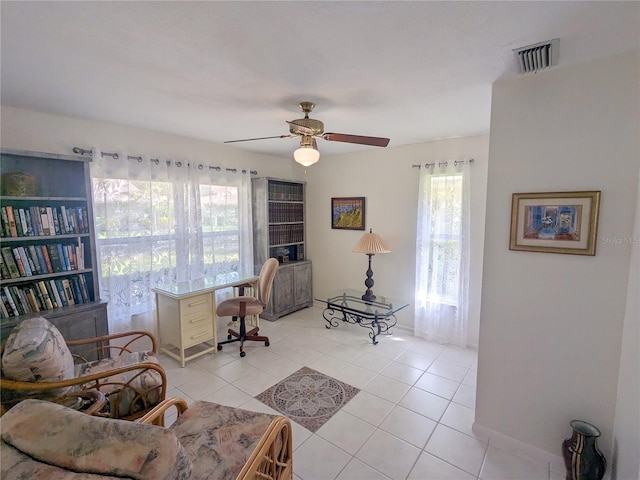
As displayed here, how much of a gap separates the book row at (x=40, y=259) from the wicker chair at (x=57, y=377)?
849mm

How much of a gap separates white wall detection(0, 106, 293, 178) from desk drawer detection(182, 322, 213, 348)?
6.36 feet

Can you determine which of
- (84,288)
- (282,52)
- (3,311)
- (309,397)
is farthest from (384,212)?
(3,311)

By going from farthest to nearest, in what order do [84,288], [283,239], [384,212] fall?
[283,239], [384,212], [84,288]

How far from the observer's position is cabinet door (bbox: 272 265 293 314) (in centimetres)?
419

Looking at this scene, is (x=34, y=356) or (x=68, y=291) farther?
(x=68, y=291)

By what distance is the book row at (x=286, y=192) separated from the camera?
4.26 metres

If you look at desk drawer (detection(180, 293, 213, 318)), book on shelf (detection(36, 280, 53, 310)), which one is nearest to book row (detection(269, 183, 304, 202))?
desk drawer (detection(180, 293, 213, 318))

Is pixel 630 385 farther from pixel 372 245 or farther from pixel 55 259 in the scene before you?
pixel 55 259

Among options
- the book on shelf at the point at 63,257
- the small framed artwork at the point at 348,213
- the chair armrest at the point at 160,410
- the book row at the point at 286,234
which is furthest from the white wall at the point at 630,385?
the book on shelf at the point at 63,257

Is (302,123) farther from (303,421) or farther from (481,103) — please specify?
(303,421)

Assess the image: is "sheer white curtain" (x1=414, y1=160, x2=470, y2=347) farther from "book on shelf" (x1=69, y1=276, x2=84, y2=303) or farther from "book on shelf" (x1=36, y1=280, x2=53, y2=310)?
"book on shelf" (x1=36, y1=280, x2=53, y2=310)

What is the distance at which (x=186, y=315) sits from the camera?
116 inches

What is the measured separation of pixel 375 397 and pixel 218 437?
145cm

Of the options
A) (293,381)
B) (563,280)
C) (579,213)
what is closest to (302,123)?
(579,213)
